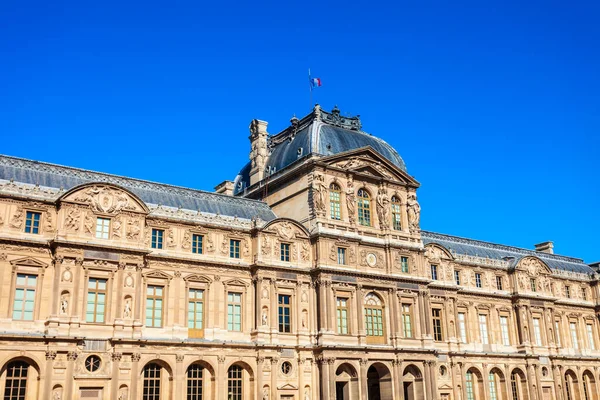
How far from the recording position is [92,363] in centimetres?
3500

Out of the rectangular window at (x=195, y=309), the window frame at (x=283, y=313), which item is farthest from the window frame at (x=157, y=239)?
the window frame at (x=283, y=313)

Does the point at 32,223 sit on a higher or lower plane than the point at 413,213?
lower

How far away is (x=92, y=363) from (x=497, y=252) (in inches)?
1548

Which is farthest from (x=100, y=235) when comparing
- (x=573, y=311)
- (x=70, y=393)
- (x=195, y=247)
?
(x=573, y=311)

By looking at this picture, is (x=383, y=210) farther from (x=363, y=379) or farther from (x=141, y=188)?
(x=141, y=188)

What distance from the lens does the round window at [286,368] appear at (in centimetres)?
4150

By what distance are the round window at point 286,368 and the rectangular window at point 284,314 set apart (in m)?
2.05

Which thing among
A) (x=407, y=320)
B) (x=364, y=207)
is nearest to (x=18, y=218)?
(x=364, y=207)

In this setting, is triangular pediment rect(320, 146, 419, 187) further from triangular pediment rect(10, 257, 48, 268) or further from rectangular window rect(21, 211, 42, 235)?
triangular pediment rect(10, 257, 48, 268)

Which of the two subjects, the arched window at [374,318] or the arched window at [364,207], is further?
the arched window at [364,207]

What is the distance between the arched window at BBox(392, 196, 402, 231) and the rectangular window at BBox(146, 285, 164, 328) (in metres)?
18.3

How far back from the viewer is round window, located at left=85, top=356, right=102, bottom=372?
114ft

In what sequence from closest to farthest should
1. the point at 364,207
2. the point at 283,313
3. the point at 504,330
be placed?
the point at 283,313, the point at 364,207, the point at 504,330

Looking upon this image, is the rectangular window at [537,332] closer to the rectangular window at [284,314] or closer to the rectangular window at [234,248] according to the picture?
the rectangular window at [284,314]
